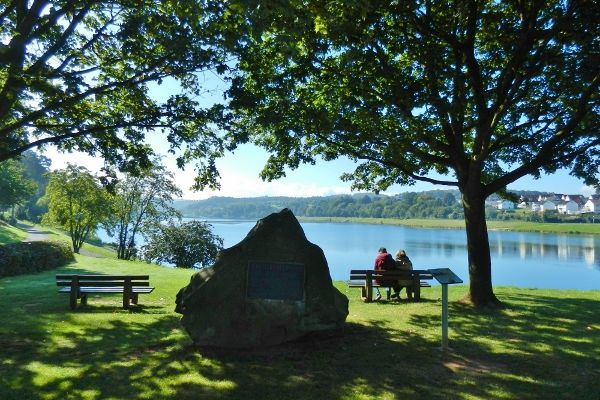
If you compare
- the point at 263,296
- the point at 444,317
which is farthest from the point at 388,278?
the point at 263,296

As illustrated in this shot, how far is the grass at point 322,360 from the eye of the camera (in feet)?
18.1

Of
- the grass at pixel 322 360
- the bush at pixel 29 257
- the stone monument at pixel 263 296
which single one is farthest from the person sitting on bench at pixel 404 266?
the bush at pixel 29 257

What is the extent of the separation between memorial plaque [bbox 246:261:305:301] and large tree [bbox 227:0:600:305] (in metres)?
4.70

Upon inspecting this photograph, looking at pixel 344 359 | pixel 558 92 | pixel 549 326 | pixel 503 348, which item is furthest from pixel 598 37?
pixel 344 359

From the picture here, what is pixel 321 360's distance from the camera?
672 centimetres

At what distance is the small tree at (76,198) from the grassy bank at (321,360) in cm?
2602

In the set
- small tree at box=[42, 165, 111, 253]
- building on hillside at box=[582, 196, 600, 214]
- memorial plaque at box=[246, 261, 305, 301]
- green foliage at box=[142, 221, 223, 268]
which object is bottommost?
green foliage at box=[142, 221, 223, 268]

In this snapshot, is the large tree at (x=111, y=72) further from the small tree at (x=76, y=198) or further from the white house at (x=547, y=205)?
the white house at (x=547, y=205)

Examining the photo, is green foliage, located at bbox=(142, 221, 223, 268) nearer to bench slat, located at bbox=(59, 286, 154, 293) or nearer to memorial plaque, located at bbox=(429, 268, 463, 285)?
bench slat, located at bbox=(59, 286, 154, 293)

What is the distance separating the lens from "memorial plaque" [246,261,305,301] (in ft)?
23.4

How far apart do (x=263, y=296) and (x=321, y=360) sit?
1372 mm

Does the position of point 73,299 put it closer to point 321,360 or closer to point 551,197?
point 321,360

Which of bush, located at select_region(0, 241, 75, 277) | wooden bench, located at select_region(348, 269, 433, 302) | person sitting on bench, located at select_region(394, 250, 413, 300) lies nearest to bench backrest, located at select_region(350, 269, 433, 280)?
wooden bench, located at select_region(348, 269, 433, 302)

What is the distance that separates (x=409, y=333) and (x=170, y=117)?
26.5 feet
